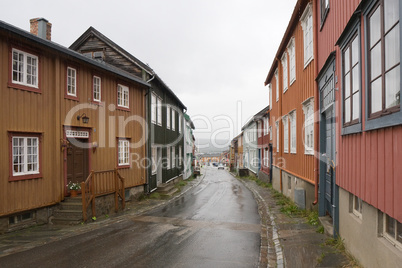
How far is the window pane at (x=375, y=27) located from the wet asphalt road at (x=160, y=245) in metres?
4.64

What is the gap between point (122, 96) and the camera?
1470 cm

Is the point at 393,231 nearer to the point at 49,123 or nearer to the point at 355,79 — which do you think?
the point at 355,79

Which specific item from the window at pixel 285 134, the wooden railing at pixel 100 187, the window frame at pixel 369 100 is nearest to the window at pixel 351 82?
the window frame at pixel 369 100

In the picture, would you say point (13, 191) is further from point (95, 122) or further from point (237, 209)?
point (237, 209)

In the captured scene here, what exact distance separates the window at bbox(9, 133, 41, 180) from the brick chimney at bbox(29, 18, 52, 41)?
5.03 meters

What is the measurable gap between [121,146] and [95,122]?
2115mm

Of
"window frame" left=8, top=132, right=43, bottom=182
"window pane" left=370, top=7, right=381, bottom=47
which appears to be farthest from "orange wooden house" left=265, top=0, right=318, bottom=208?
"window frame" left=8, top=132, right=43, bottom=182

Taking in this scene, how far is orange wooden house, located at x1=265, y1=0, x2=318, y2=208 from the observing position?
1045cm

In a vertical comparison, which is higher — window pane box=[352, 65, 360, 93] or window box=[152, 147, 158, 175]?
window pane box=[352, 65, 360, 93]

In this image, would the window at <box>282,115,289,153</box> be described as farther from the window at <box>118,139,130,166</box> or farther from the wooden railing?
the wooden railing

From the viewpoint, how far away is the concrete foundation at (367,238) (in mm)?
4009

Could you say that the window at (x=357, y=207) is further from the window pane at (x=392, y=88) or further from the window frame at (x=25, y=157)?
the window frame at (x=25, y=157)

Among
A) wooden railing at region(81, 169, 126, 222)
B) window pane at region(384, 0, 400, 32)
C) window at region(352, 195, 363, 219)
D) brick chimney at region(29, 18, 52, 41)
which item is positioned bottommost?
wooden railing at region(81, 169, 126, 222)

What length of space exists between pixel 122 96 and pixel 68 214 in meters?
6.31
